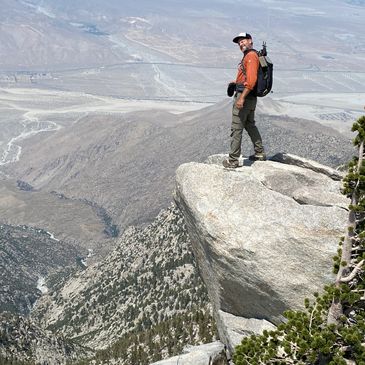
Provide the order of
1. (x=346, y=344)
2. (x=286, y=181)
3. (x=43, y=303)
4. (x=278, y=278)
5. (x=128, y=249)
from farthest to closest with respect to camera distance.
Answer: (x=43, y=303) < (x=128, y=249) < (x=286, y=181) < (x=278, y=278) < (x=346, y=344)

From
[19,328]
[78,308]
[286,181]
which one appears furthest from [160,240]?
[286,181]

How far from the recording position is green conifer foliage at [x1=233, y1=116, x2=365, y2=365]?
658 inches

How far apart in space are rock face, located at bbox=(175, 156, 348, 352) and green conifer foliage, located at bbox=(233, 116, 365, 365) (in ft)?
11.6

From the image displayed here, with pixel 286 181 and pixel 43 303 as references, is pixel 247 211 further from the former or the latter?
pixel 43 303

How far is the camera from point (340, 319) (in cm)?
1730

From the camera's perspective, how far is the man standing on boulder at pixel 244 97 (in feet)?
79.8

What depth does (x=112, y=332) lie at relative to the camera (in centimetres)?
11800

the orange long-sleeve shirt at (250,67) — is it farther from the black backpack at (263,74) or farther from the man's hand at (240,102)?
the man's hand at (240,102)

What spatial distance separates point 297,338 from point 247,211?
24.0 feet

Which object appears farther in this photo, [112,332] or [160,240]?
[160,240]

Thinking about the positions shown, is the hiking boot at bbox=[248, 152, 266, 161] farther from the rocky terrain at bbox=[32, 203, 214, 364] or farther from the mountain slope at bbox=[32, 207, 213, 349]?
the mountain slope at bbox=[32, 207, 213, 349]

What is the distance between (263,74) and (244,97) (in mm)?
1270

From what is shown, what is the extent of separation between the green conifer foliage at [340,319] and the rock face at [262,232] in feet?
11.6

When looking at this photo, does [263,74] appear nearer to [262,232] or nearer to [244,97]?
[244,97]
